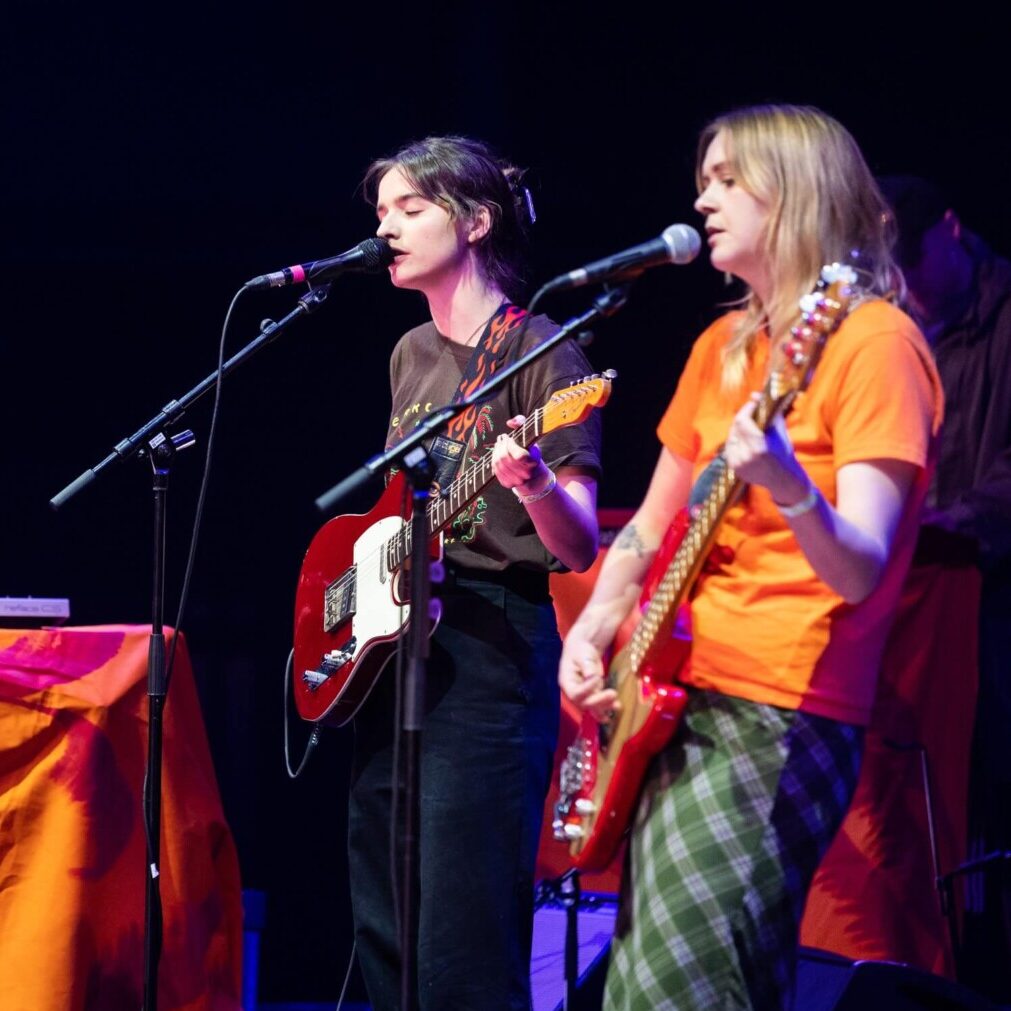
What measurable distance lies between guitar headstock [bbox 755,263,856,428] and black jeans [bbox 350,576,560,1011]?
1.03 meters

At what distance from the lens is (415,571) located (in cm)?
219

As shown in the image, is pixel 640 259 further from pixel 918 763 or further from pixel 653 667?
pixel 918 763

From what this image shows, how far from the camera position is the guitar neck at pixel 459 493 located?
104 inches

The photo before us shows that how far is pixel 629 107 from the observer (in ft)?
18.0

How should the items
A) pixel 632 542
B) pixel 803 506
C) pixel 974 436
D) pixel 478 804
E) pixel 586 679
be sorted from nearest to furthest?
pixel 803 506, pixel 586 679, pixel 632 542, pixel 478 804, pixel 974 436

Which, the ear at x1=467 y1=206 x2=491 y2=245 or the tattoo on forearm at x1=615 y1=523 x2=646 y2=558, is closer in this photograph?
the tattoo on forearm at x1=615 y1=523 x2=646 y2=558

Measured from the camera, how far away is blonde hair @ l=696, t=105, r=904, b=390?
79.6 inches

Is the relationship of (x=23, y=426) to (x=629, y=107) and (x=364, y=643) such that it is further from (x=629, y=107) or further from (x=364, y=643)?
(x=364, y=643)

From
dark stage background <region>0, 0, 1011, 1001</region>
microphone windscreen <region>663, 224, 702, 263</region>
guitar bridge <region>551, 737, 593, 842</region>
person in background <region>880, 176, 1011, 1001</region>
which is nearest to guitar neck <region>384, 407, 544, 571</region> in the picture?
microphone windscreen <region>663, 224, 702, 263</region>

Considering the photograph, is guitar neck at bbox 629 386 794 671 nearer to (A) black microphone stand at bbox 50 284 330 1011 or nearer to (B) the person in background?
(A) black microphone stand at bbox 50 284 330 1011

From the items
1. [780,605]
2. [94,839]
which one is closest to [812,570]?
[780,605]

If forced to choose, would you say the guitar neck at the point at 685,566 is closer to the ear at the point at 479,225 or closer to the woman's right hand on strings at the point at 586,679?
the woman's right hand on strings at the point at 586,679

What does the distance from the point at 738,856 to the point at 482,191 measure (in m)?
1.82

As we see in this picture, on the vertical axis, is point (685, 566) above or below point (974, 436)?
below
